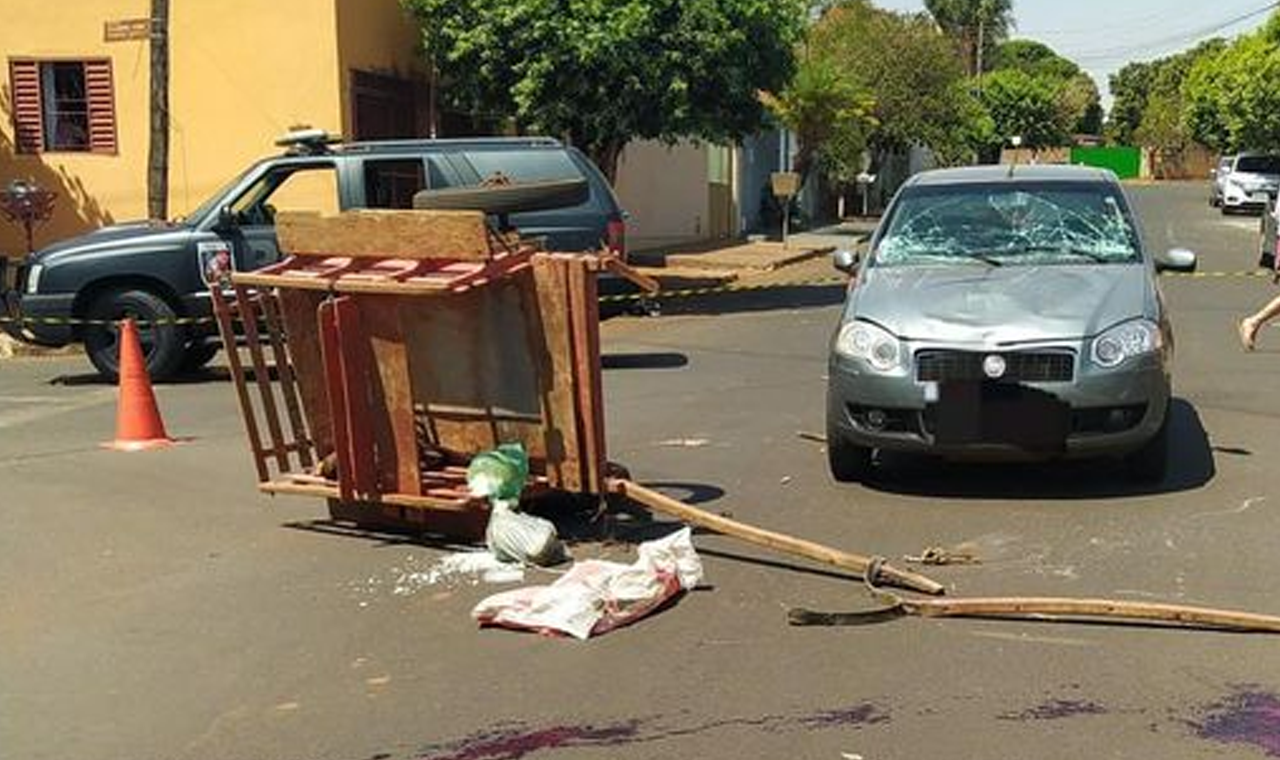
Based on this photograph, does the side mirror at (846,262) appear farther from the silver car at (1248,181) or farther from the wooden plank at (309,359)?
the silver car at (1248,181)

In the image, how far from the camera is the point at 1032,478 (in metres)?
7.68

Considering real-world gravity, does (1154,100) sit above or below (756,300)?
above

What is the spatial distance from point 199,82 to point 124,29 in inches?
44.7

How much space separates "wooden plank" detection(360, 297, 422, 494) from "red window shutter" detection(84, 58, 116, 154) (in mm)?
14056

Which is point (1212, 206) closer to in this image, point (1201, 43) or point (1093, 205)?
point (1093, 205)

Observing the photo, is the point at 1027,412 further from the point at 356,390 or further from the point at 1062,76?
the point at 1062,76

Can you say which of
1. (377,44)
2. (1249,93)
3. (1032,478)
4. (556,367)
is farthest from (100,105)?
(1249,93)

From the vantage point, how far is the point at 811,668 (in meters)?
4.94

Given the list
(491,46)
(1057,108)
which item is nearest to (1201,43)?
(1057,108)

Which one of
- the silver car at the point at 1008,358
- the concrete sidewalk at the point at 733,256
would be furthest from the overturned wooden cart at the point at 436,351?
the concrete sidewalk at the point at 733,256

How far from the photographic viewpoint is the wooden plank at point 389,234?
20.9 feet

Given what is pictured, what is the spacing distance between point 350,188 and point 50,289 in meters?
2.75

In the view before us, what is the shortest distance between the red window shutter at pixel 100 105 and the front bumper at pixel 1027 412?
14799mm

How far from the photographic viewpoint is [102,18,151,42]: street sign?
1858cm
